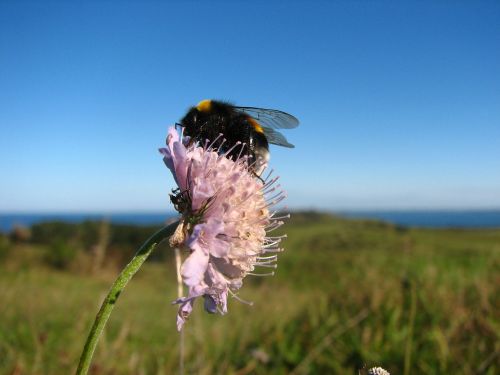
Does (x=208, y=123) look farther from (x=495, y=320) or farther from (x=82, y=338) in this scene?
(x=495, y=320)

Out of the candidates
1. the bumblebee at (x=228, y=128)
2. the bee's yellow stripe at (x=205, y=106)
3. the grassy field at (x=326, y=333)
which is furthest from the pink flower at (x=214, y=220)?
the grassy field at (x=326, y=333)

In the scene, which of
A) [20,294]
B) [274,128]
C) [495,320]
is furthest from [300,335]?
[20,294]

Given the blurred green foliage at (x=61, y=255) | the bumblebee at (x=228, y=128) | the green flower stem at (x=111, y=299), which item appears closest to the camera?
the green flower stem at (x=111, y=299)

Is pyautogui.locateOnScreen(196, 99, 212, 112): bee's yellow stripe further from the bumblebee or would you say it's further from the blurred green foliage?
the blurred green foliage

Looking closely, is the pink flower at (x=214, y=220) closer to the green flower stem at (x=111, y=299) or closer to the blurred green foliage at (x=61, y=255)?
the green flower stem at (x=111, y=299)

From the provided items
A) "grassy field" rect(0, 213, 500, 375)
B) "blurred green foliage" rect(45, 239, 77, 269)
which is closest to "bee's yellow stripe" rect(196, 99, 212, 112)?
"grassy field" rect(0, 213, 500, 375)

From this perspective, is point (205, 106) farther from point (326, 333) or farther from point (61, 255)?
point (61, 255)
